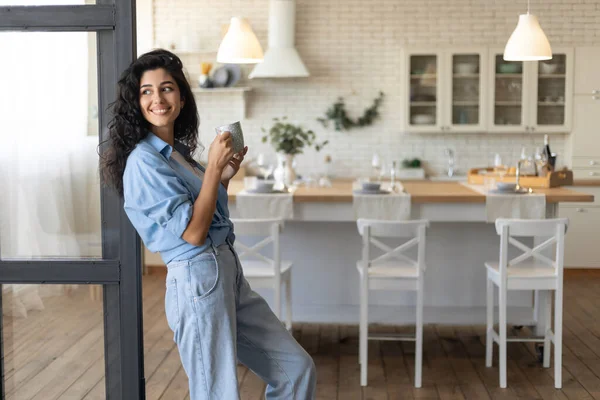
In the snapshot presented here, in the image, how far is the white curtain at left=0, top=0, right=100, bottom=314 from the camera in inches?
104

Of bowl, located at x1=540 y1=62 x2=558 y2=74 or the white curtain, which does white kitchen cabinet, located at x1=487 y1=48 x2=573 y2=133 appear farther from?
the white curtain

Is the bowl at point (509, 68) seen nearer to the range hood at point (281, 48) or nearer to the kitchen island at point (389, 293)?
the range hood at point (281, 48)

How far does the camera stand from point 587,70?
24.8 feet

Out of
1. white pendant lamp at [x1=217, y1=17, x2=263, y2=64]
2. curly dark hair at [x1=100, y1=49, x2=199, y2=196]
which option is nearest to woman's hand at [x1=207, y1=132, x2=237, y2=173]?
curly dark hair at [x1=100, y1=49, x2=199, y2=196]

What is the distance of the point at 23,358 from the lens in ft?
9.02

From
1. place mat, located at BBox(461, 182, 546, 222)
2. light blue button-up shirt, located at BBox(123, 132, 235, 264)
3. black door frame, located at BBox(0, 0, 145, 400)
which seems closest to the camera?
light blue button-up shirt, located at BBox(123, 132, 235, 264)

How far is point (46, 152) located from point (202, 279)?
83 cm

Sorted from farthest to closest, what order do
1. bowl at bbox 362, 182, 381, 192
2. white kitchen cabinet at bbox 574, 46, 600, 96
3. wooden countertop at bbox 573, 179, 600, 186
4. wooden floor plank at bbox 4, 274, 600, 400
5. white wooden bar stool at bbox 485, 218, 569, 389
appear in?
white kitchen cabinet at bbox 574, 46, 600, 96 < wooden countertop at bbox 573, 179, 600, 186 < bowl at bbox 362, 182, 381, 192 < white wooden bar stool at bbox 485, 218, 569, 389 < wooden floor plank at bbox 4, 274, 600, 400

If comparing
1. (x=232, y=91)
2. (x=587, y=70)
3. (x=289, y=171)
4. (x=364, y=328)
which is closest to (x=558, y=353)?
(x=364, y=328)

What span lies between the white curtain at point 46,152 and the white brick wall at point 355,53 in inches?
209

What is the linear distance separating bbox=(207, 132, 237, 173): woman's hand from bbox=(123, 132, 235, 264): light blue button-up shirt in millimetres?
120

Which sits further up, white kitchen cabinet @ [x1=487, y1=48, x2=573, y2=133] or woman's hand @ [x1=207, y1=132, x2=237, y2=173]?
white kitchen cabinet @ [x1=487, y1=48, x2=573, y2=133]

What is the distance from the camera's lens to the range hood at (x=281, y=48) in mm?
7695

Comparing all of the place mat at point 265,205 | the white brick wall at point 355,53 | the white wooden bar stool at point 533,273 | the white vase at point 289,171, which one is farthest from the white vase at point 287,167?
the white brick wall at point 355,53
